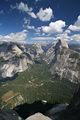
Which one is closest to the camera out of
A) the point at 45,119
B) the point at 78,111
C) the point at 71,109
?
the point at 45,119

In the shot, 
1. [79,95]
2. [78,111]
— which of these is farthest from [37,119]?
[79,95]

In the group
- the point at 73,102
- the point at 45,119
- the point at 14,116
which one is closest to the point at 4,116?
the point at 14,116

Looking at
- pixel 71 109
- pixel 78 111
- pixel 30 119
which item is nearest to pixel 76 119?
pixel 78 111

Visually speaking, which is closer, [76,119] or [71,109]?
[76,119]

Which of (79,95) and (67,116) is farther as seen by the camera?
(79,95)

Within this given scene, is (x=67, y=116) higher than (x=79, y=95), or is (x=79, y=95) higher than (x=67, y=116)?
(x=79, y=95)

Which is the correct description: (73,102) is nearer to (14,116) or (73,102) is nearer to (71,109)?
(71,109)

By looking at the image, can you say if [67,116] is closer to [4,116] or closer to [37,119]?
[37,119]

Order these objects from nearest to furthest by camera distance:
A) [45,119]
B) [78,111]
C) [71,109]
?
[45,119]
[78,111]
[71,109]
